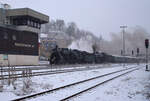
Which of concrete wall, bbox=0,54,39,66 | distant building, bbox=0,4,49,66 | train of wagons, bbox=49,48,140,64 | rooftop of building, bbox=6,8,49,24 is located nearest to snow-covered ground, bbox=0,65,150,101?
train of wagons, bbox=49,48,140,64

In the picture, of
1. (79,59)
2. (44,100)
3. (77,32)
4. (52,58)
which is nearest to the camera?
(44,100)

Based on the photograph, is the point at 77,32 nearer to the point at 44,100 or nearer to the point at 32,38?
the point at 32,38

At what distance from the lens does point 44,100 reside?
8852mm

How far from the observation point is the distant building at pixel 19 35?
122 feet

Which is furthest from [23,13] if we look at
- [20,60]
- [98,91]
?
[98,91]

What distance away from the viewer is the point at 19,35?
4141cm

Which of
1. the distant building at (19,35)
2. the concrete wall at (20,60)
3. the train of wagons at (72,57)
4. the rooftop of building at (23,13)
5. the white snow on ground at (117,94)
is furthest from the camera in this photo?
the rooftop of building at (23,13)

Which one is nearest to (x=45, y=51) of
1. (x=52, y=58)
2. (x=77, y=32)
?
(x=52, y=58)

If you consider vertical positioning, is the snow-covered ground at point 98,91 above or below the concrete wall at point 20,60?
below

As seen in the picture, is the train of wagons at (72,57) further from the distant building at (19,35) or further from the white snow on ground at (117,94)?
the white snow on ground at (117,94)

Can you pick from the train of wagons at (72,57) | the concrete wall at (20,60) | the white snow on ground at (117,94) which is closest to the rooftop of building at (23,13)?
the concrete wall at (20,60)

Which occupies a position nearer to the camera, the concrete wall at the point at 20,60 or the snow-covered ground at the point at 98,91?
the snow-covered ground at the point at 98,91

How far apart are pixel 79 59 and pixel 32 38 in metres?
13.5

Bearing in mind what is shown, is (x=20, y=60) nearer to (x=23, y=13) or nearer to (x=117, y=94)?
(x=23, y=13)
